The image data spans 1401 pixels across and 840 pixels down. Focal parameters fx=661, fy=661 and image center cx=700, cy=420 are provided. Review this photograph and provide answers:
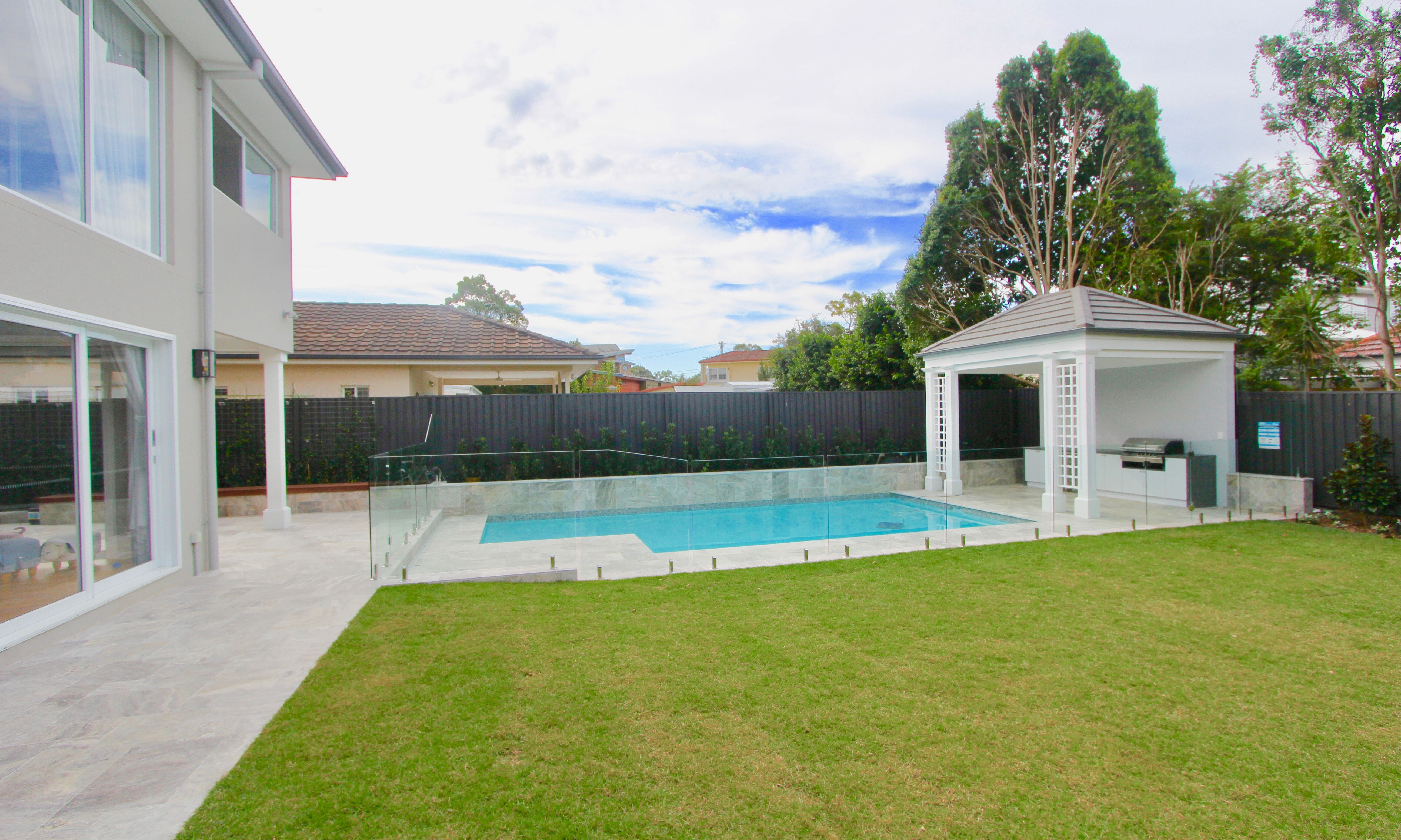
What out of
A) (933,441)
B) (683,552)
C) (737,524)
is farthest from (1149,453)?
(683,552)

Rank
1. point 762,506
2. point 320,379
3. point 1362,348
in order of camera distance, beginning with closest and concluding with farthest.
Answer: point 762,506, point 320,379, point 1362,348

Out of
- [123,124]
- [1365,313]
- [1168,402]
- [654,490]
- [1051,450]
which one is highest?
[1365,313]

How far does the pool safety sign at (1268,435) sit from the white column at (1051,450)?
349 centimetres

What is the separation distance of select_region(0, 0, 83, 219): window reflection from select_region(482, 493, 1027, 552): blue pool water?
597 cm

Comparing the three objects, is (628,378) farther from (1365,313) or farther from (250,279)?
(250,279)

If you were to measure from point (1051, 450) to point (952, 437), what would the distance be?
3002 millimetres

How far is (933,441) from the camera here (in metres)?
14.8

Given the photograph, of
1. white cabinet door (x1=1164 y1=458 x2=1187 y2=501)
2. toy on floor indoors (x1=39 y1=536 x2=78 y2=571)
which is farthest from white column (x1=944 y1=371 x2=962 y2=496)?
toy on floor indoors (x1=39 y1=536 x2=78 y2=571)

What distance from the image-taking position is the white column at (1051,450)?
36.9ft

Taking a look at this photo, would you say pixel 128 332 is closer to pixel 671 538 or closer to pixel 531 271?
pixel 671 538

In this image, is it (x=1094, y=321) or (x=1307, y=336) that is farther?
(x=1307, y=336)

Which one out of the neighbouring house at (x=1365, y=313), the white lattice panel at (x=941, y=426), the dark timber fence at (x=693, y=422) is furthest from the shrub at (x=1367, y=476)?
the white lattice panel at (x=941, y=426)

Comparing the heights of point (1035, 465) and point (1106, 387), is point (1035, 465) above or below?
below

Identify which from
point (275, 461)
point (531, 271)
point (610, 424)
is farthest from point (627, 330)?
point (275, 461)
